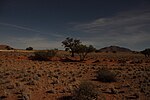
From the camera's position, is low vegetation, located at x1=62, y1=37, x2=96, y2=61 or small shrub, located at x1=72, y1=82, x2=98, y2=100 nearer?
small shrub, located at x1=72, y1=82, x2=98, y2=100

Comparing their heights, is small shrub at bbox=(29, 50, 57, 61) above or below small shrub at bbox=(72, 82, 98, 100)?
above

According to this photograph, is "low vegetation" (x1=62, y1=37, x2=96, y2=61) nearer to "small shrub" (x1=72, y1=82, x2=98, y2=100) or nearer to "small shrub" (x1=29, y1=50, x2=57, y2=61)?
"small shrub" (x1=29, y1=50, x2=57, y2=61)

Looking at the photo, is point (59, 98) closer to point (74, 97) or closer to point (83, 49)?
point (74, 97)

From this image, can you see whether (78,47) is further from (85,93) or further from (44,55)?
(85,93)

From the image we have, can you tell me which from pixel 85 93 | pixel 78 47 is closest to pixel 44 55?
pixel 78 47

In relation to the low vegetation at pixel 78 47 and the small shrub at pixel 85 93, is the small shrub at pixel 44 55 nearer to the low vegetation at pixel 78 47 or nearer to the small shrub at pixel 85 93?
the low vegetation at pixel 78 47

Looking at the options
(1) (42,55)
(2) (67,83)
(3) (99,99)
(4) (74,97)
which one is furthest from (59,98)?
(1) (42,55)

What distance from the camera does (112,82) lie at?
18906mm

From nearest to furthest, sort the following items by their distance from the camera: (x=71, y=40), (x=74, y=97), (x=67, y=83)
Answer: (x=74, y=97)
(x=67, y=83)
(x=71, y=40)

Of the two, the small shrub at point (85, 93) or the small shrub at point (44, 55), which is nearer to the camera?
the small shrub at point (85, 93)

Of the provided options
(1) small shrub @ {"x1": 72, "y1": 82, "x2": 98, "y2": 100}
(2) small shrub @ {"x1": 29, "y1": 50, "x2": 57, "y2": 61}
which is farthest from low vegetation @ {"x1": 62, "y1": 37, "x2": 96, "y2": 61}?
(1) small shrub @ {"x1": 72, "y1": 82, "x2": 98, "y2": 100}

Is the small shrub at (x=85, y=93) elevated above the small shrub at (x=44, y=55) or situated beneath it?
situated beneath

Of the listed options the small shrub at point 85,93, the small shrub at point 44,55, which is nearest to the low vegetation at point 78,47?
the small shrub at point 44,55

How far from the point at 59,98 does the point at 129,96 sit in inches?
177
